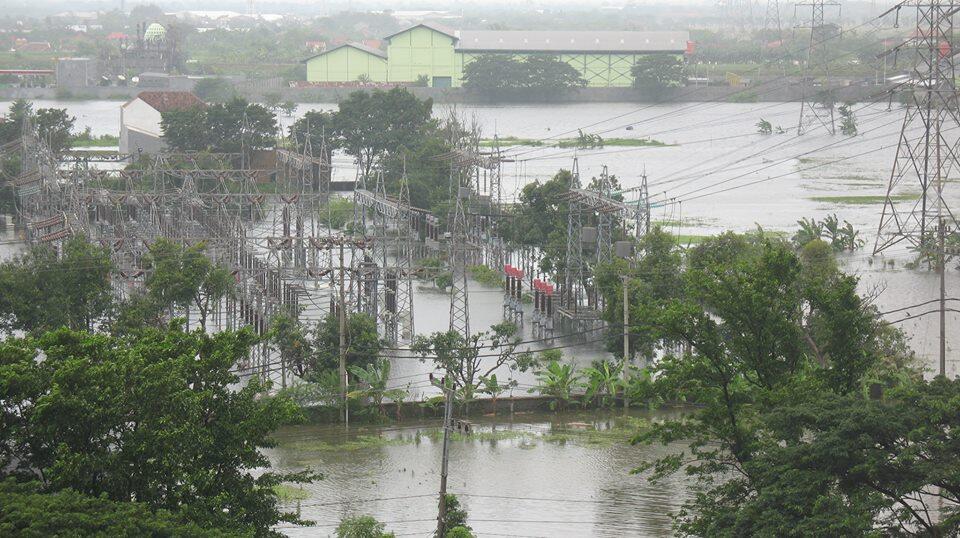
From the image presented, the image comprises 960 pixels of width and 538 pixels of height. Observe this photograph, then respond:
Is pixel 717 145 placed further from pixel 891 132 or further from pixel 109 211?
pixel 109 211

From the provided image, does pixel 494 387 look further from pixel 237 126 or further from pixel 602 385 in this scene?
pixel 237 126

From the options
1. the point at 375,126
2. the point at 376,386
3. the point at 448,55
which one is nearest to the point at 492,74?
the point at 448,55

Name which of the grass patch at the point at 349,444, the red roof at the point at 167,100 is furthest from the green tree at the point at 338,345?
the red roof at the point at 167,100

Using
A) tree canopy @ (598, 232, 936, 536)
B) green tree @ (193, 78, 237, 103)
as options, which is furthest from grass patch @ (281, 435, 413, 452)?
green tree @ (193, 78, 237, 103)

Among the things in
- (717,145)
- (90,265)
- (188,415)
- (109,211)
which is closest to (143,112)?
(109,211)

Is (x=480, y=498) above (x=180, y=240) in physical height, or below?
below

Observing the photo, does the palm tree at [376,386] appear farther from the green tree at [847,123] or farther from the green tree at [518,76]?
the green tree at [518,76]
